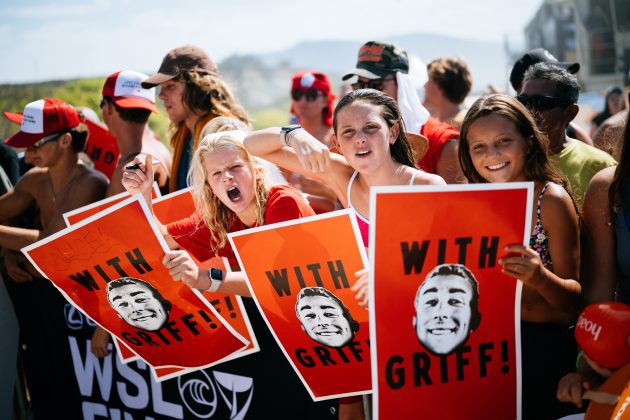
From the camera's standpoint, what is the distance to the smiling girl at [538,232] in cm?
243

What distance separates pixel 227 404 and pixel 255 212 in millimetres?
987

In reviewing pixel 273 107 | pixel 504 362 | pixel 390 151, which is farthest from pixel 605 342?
pixel 273 107

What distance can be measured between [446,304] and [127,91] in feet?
9.87

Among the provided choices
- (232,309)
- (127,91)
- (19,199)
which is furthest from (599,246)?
(19,199)

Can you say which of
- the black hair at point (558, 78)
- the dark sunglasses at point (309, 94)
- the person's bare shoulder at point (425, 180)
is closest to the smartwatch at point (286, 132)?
the person's bare shoulder at point (425, 180)

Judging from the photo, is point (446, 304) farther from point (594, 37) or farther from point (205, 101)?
point (594, 37)

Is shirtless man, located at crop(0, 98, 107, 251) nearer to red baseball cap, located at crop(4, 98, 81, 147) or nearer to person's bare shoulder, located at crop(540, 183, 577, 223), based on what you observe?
red baseball cap, located at crop(4, 98, 81, 147)

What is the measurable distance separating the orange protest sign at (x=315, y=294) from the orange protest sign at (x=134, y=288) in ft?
1.50

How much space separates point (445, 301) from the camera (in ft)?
7.41

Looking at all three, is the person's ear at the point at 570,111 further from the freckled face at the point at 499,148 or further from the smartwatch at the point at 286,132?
the smartwatch at the point at 286,132

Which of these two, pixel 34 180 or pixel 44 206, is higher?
pixel 34 180

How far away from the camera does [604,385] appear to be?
203cm

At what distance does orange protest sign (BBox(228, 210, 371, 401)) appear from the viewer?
256cm

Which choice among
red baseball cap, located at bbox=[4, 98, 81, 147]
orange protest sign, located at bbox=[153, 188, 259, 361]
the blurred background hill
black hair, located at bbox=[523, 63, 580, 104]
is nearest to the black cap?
black hair, located at bbox=[523, 63, 580, 104]
